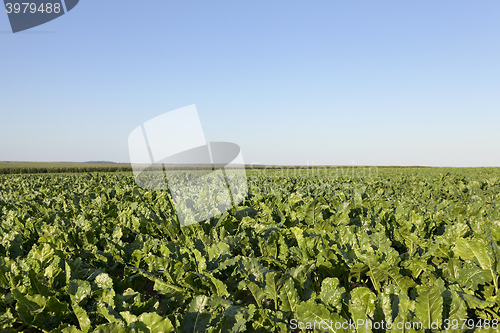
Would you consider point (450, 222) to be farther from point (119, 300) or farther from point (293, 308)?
point (119, 300)

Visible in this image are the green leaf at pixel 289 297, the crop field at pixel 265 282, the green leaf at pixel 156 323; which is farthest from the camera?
the green leaf at pixel 289 297

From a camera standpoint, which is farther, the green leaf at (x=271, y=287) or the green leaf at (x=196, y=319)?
the green leaf at (x=271, y=287)

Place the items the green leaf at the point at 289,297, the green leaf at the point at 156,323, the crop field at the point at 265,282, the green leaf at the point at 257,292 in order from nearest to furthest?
the green leaf at the point at 156,323 < the crop field at the point at 265,282 < the green leaf at the point at 289,297 < the green leaf at the point at 257,292

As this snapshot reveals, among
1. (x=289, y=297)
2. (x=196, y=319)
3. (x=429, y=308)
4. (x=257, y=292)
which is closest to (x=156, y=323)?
(x=196, y=319)

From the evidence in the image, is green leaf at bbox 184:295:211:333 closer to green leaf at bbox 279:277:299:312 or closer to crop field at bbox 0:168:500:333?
crop field at bbox 0:168:500:333

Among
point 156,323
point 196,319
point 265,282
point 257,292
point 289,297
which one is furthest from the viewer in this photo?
point 265,282

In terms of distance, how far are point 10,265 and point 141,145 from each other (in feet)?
7.72

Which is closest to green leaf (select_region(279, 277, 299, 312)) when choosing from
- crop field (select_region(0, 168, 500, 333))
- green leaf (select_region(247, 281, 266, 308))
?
crop field (select_region(0, 168, 500, 333))

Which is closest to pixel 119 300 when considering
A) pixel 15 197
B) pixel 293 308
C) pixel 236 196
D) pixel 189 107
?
pixel 293 308

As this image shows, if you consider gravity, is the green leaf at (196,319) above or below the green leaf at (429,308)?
below

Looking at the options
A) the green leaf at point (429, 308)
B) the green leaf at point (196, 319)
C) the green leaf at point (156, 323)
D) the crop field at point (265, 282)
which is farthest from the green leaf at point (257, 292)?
the green leaf at point (429, 308)

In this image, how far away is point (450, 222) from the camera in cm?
369

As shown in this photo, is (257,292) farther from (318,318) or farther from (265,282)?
(318,318)

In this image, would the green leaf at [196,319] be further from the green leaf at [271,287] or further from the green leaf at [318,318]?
the green leaf at [318,318]
